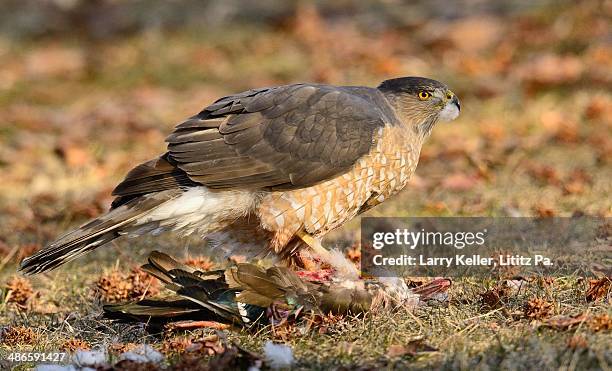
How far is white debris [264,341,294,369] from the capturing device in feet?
12.3

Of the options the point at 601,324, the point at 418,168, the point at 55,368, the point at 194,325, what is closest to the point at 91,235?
the point at 194,325

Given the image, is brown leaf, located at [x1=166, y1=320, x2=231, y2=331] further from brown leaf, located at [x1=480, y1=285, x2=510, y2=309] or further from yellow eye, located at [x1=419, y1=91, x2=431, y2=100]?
yellow eye, located at [x1=419, y1=91, x2=431, y2=100]

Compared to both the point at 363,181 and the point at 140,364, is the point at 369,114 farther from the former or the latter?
the point at 140,364

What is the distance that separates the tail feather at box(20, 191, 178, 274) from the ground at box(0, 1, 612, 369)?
341mm

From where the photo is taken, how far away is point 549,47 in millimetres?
11703

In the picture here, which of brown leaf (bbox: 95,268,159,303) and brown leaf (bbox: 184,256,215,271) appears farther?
brown leaf (bbox: 184,256,215,271)

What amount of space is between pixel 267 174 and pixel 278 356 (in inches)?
51.3

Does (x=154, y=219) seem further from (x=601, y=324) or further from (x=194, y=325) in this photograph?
(x=601, y=324)

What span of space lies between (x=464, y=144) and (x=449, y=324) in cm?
473

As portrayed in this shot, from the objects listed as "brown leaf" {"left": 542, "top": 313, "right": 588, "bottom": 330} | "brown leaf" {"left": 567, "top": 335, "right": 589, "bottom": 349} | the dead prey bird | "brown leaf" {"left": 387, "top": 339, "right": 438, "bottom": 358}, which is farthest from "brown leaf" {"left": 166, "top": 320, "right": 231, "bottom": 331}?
"brown leaf" {"left": 567, "top": 335, "right": 589, "bottom": 349}

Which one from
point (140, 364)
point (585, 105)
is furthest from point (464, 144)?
point (140, 364)

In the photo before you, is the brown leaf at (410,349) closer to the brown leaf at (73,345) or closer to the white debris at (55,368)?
the white debris at (55,368)

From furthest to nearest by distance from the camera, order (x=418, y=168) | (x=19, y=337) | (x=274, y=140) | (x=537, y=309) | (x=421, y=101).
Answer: (x=418, y=168) < (x=421, y=101) < (x=274, y=140) < (x=19, y=337) < (x=537, y=309)

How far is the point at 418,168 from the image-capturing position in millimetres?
8273
